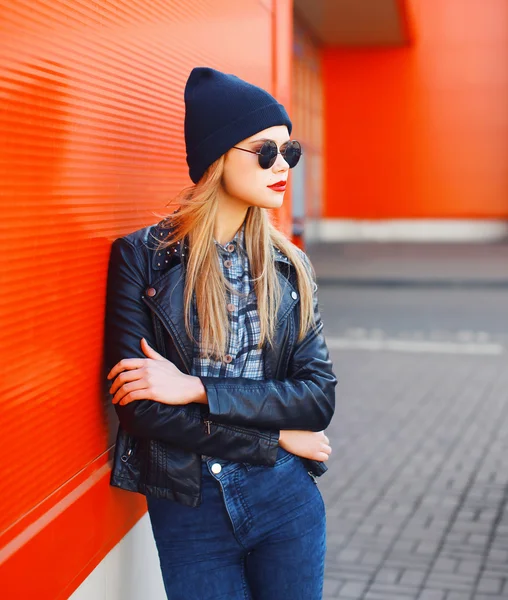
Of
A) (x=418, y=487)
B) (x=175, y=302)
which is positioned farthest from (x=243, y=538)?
(x=418, y=487)

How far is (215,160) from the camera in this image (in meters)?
2.27

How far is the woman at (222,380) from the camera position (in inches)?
86.7

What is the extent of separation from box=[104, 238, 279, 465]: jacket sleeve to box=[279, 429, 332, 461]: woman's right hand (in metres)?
0.04

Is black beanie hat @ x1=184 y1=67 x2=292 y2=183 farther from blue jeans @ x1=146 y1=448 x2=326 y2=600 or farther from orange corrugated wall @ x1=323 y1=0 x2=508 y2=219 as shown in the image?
orange corrugated wall @ x1=323 y1=0 x2=508 y2=219

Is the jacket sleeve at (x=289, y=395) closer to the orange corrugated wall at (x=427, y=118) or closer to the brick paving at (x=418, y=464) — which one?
the brick paving at (x=418, y=464)

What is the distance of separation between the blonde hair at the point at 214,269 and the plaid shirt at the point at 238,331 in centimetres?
2

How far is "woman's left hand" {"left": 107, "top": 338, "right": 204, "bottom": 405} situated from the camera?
2.17 m

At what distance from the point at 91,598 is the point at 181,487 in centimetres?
50

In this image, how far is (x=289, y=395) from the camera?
225 cm

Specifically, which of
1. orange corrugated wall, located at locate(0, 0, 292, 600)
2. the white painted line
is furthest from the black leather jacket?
the white painted line

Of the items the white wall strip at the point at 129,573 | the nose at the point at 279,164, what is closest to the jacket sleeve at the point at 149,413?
the nose at the point at 279,164

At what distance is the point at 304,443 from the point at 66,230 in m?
0.75

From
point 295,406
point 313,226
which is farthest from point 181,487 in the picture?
point 313,226

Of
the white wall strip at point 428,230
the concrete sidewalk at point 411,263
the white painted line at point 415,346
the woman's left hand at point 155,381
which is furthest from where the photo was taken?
the white wall strip at point 428,230
